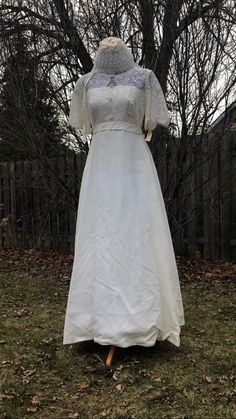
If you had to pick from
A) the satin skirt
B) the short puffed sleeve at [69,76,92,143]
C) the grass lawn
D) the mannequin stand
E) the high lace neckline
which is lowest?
the grass lawn

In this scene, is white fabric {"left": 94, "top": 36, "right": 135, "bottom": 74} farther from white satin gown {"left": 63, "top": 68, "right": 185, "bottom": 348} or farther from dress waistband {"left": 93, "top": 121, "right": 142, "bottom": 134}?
dress waistband {"left": 93, "top": 121, "right": 142, "bottom": 134}

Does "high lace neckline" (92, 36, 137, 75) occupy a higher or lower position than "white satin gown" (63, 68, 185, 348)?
higher

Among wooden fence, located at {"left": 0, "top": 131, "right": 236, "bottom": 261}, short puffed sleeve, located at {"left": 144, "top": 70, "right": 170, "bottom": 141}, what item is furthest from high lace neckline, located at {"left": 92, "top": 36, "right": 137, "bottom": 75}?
wooden fence, located at {"left": 0, "top": 131, "right": 236, "bottom": 261}

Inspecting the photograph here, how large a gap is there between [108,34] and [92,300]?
3.36 meters

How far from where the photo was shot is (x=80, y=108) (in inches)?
138

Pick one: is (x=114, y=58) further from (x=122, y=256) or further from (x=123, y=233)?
(x=122, y=256)

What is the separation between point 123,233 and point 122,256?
0.15 metres

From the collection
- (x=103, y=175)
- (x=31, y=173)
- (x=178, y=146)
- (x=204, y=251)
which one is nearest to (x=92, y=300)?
(x=103, y=175)

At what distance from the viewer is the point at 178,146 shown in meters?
5.90

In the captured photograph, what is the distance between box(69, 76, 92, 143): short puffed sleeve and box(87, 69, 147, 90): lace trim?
0.14 metres

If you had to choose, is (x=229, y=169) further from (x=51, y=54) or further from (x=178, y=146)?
(x=51, y=54)

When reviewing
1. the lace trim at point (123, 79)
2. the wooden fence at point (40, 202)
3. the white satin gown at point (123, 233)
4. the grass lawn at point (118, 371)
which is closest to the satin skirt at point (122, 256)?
the white satin gown at point (123, 233)

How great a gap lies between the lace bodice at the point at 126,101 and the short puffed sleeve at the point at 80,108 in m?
0.10

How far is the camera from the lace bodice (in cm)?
319
